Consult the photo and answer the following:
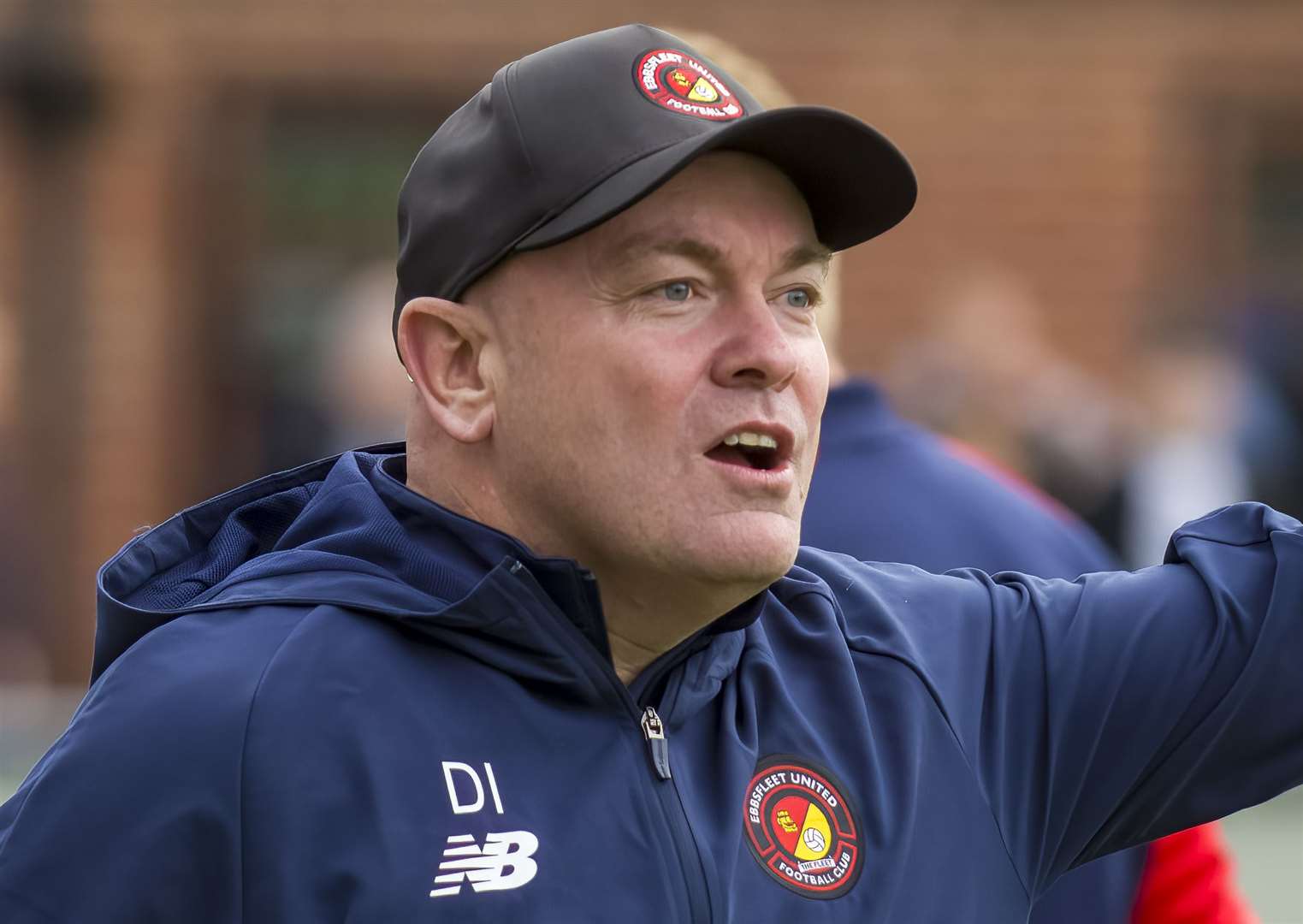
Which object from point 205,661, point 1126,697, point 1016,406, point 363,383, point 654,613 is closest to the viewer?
point 205,661

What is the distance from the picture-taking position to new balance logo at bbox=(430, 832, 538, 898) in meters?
1.99

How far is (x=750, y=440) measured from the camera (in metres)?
2.20

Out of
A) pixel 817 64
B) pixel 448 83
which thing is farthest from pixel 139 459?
pixel 817 64

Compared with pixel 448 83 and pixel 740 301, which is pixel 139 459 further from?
pixel 740 301

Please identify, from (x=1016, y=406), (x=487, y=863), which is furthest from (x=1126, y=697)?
(x=1016, y=406)

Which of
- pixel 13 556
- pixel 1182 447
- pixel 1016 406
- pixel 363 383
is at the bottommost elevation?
pixel 13 556

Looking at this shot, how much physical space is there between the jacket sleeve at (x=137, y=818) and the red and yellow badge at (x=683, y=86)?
30.3 inches

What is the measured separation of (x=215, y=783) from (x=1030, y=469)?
596cm

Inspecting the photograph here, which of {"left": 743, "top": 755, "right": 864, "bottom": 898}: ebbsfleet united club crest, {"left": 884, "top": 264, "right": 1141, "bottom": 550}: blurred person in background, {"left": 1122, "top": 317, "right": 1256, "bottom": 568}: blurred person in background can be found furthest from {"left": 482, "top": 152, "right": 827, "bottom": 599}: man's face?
{"left": 1122, "top": 317, "right": 1256, "bottom": 568}: blurred person in background

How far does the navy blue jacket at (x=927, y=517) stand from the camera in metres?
3.22

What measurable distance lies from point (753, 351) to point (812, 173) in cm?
24

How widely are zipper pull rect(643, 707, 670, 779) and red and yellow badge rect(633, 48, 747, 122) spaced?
651 millimetres

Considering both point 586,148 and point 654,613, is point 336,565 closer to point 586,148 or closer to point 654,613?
point 654,613

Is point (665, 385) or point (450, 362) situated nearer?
point (665, 385)
